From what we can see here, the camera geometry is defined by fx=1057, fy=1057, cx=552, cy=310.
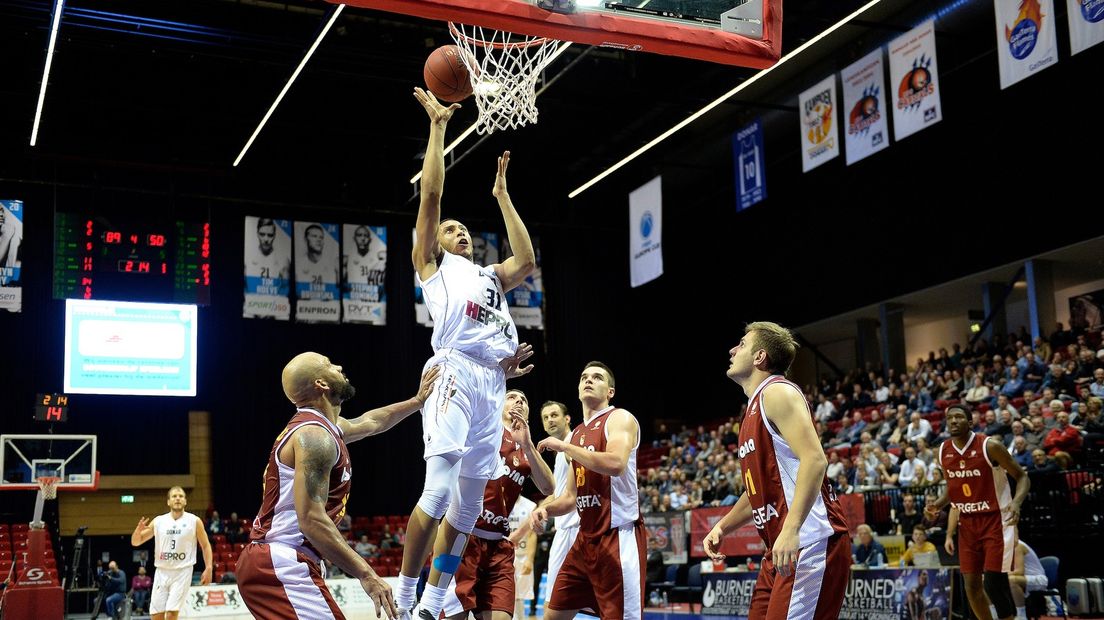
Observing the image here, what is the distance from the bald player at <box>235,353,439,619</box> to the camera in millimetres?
4082

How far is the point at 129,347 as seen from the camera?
63.8 feet

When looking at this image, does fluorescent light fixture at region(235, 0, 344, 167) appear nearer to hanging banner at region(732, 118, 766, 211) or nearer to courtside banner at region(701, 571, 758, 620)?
hanging banner at region(732, 118, 766, 211)

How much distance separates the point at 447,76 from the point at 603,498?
285cm

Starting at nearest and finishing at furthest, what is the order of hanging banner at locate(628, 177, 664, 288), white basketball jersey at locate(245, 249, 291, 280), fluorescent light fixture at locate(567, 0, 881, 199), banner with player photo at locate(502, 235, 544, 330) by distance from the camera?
fluorescent light fixture at locate(567, 0, 881, 199) < hanging banner at locate(628, 177, 664, 288) < white basketball jersey at locate(245, 249, 291, 280) < banner with player photo at locate(502, 235, 544, 330)

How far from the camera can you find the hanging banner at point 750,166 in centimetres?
1859

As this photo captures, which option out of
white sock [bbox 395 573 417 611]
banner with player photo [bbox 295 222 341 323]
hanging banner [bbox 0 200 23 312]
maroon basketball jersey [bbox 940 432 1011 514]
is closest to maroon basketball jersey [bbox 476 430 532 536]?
white sock [bbox 395 573 417 611]

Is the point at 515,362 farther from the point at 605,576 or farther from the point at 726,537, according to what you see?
the point at 726,537

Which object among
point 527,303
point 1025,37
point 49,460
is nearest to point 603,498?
point 1025,37

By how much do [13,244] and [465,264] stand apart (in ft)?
52.2

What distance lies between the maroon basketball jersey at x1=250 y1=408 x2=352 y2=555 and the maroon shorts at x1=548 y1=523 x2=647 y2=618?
2.19 meters

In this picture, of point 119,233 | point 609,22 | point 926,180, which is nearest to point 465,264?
point 609,22

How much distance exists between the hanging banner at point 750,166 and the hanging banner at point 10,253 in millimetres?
12936

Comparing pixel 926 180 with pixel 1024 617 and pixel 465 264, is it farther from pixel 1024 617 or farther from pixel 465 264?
pixel 465 264

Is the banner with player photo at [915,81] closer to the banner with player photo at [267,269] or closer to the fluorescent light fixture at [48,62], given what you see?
the fluorescent light fixture at [48,62]
